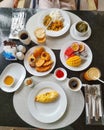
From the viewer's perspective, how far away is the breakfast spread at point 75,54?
144 cm

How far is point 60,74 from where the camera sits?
4.66 feet

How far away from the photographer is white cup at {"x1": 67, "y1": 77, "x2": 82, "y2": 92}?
4.51 ft

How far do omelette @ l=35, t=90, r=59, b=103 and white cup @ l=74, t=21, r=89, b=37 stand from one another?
0.41 meters

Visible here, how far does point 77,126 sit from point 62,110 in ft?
0.39

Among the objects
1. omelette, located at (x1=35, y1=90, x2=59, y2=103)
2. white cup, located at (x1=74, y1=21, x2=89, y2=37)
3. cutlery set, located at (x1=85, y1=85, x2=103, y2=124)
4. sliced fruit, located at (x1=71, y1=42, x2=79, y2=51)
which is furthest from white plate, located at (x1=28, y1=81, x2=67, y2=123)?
white cup, located at (x1=74, y1=21, x2=89, y2=37)

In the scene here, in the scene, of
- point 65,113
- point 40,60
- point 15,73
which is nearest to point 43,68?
point 40,60

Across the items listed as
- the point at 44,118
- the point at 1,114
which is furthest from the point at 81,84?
the point at 1,114

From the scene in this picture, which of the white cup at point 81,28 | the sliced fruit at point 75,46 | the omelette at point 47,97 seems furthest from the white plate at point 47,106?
the white cup at point 81,28

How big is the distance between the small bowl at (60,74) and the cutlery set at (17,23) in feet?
1.16

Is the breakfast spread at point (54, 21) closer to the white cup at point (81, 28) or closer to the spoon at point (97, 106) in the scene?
the white cup at point (81, 28)

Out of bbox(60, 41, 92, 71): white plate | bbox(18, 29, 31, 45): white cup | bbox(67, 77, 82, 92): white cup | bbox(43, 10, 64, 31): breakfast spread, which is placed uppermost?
bbox(43, 10, 64, 31): breakfast spread

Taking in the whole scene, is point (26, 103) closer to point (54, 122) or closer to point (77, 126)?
point (54, 122)

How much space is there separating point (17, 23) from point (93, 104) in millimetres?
718

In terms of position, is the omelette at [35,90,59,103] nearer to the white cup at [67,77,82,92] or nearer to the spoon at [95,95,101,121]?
the white cup at [67,77,82,92]
